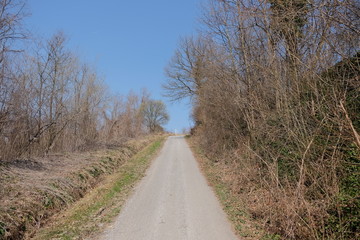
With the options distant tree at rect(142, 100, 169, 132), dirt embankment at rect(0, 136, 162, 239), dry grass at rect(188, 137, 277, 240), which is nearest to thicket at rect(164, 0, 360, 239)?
dry grass at rect(188, 137, 277, 240)

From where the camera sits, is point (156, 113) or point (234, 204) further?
point (156, 113)

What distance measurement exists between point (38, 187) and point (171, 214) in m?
4.26

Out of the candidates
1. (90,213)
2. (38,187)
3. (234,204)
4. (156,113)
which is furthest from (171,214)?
(156,113)

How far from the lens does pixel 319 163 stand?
602 centimetres

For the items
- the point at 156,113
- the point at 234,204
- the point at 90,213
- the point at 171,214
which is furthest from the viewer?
the point at 156,113

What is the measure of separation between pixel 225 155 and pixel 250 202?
305 inches

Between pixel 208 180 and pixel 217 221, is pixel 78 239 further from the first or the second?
pixel 208 180

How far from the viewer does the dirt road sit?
5.98 metres

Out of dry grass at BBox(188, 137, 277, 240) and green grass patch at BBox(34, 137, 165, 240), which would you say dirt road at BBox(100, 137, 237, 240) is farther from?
green grass patch at BBox(34, 137, 165, 240)

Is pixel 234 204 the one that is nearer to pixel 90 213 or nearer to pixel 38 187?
pixel 90 213

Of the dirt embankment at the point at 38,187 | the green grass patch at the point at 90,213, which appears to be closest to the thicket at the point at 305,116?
the green grass patch at the point at 90,213

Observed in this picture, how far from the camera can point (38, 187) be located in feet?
27.1

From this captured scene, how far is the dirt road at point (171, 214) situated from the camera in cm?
598

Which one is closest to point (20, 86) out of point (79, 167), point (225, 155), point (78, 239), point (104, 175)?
point (79, 167)
